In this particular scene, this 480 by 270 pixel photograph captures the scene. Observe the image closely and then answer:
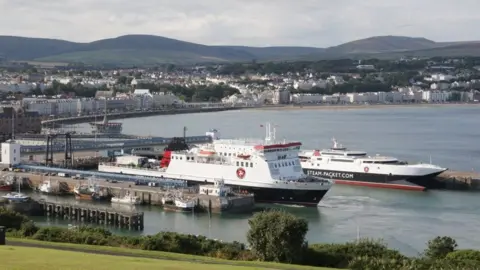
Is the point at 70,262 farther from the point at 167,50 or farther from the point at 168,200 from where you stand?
the point at 167,50

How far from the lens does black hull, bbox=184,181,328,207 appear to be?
15.9m

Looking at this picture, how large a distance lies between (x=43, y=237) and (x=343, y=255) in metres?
3.13

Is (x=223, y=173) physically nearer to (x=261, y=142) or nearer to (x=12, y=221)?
(x=261, y=142)

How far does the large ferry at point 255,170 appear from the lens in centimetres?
1605

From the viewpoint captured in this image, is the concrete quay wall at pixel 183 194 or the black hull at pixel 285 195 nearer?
the concrete quay wall at pixel 183 194

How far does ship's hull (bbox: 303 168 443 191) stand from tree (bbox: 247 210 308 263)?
34.2 ft

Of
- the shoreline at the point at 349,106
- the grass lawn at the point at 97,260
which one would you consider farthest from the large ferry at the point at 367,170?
the shoreline at the point at 349,106

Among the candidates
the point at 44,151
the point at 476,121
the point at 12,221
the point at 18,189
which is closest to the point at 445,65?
the point at 476,121

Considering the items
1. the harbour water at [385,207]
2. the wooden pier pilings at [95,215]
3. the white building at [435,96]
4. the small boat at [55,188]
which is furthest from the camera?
the white building at [435,96]

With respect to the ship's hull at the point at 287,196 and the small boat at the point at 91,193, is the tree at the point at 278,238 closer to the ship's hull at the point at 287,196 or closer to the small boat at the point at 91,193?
the ship's hull at the point at 287,196

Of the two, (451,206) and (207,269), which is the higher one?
(207,269)

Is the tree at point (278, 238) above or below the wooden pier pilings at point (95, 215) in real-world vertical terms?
above

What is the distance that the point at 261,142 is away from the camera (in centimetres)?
1714

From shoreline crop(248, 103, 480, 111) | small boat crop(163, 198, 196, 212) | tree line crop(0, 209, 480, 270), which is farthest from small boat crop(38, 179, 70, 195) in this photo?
shoreline crop(248, 103, 480, 111)
